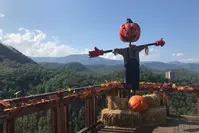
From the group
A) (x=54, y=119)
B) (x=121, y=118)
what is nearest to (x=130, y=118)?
(x=121, y=118)

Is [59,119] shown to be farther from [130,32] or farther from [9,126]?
[130,32]

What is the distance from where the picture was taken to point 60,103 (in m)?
5.64

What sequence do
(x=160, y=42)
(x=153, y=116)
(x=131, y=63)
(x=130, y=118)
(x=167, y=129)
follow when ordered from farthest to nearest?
(x=160, y=42) < (x=131, y=63) < (x=153, y=116) < (x=130, y=118) < (x=167, y=129)

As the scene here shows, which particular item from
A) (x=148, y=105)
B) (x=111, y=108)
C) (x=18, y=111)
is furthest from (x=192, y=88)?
(x=18, y=111)

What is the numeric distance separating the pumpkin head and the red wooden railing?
67.7 inches

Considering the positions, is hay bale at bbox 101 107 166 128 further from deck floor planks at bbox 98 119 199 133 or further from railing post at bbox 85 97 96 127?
railing post at bbox 85 97 96 127

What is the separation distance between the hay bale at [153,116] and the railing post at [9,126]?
4536 millimetres

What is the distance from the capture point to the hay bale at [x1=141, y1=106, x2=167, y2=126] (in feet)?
25.4

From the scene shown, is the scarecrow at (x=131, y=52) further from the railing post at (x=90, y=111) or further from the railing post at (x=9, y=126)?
the railing post at (x=9, y=126)

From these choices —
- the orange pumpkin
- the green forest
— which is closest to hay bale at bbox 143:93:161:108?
the orange pumpkin

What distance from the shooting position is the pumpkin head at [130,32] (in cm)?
822

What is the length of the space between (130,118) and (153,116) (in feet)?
2.50

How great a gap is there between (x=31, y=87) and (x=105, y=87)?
68.8m

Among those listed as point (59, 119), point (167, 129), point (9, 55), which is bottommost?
point (167, 129)
